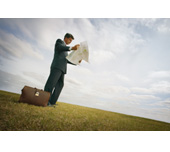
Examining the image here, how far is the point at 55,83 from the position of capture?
3781 millimetres

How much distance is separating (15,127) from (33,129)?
24cm

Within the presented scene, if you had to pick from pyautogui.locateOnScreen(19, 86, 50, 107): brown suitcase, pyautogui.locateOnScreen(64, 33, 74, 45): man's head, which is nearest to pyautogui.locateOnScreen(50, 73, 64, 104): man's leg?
pyautogui.locateOnScreen(19, 86, 50, 107): brown suitcase

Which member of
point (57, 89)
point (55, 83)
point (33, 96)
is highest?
point (55, 83)

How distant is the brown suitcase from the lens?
3098mm

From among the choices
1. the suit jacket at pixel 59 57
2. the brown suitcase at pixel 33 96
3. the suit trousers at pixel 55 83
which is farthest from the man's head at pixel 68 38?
the brown suitcase at pixel 33 96

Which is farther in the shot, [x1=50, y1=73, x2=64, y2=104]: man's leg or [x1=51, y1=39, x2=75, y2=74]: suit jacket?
[x1=50, y1=73, x2=64, y2=104]: man's leg

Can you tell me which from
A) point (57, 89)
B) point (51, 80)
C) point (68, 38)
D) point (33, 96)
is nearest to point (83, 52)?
point (68, 38)

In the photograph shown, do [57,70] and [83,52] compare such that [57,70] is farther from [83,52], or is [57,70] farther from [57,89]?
[83,52]

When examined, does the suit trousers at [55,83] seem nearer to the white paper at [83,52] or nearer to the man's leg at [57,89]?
the man's leg at [57,89]

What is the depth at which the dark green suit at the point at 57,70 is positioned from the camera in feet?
12.1

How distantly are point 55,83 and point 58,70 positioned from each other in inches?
20.5

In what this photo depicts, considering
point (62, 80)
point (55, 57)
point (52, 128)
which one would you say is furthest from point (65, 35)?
point (52, 128)

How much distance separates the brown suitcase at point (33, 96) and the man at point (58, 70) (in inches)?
17.0

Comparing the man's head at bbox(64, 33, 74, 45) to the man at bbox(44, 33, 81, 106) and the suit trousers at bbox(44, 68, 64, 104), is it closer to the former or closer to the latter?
the man at bbox(44, 33, 81, 106)
